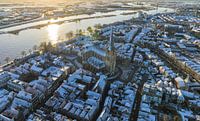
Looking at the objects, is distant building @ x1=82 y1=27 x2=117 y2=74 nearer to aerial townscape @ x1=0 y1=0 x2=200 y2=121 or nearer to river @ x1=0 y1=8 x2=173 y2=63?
aerial townscape @ x1=0 y1=0 x2=200 y2=121

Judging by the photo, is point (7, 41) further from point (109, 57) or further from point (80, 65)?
point (109, 57)

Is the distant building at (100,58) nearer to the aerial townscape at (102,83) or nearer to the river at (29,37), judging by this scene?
the aerial townscape at (102,83)

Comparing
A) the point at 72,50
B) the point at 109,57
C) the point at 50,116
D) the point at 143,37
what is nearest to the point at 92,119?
the point at 50,116

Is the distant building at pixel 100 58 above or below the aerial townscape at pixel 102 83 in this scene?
above

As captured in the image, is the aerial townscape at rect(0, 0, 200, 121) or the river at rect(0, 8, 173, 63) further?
the river at rect(0, 8, 173, 63)

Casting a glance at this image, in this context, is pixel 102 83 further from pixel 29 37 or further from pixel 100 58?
pixel 29 37

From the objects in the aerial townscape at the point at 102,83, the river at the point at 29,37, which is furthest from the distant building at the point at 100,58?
the river at the point at 29,37

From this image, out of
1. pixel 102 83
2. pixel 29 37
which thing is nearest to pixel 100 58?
pixel 102 83

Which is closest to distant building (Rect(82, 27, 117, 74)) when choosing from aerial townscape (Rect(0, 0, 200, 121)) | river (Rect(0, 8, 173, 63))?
aerial townscape (Rect(0, 0, 200, 121))

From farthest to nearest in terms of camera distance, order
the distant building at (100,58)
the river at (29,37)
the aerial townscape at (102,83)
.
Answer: the river at (29,37) < the distant building at (100,58) < the aerial townscape at (102,83)

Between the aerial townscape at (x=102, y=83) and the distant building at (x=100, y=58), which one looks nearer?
the aerial townscape at (x=102, y=83)

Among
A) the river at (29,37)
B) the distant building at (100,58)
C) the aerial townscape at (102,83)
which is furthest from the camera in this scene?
the river at (29,37)
